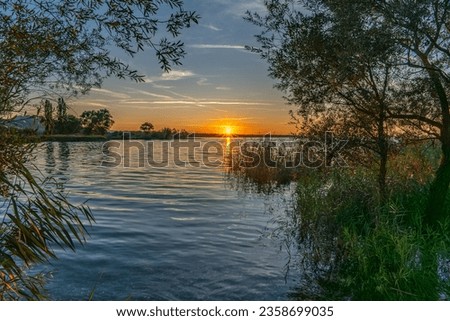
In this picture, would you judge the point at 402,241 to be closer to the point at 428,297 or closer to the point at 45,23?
the point at 428,297

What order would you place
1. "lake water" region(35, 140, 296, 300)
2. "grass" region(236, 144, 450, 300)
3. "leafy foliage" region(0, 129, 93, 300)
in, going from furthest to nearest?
"lake water" region(35, 140, 296, 300)
"grass" region(236, 144, 450, 300)
"leafy foliage" region(0, 129, 93, 300)

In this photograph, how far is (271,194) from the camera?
28.5 metres

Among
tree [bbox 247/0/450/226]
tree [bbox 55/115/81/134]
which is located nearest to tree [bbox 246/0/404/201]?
tree [bbox 247/0/450/226]

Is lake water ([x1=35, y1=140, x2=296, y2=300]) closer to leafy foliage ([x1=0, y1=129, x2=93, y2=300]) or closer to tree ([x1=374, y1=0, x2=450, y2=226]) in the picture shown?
leafy foliage ([x1=0, y1=129, x2=93, y2=300])

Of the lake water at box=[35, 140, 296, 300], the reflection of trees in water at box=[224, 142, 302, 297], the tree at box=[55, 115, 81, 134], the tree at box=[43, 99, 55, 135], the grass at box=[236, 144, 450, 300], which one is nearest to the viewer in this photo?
the tree at box=[43, 99, 55, 135]

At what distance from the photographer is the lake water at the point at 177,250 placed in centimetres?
1231

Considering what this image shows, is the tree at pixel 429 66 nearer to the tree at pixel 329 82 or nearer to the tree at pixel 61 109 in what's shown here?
the tree at pixel 329 82

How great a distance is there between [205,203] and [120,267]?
1224 centimetres

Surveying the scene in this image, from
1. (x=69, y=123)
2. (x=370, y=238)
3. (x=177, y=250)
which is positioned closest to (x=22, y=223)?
(x=69, y=123)

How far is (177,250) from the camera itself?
16.2m

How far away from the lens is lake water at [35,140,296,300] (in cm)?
1231

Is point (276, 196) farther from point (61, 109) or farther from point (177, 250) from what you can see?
point (61, 109)

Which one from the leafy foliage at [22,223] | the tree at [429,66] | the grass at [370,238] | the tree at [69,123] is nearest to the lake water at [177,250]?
the tree at [69,123]

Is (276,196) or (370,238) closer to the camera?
(370,238)
